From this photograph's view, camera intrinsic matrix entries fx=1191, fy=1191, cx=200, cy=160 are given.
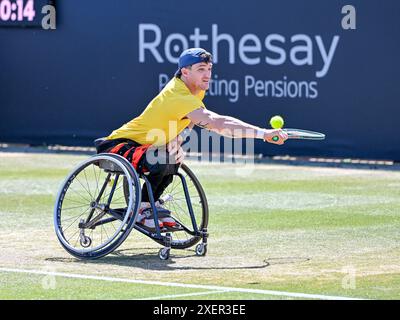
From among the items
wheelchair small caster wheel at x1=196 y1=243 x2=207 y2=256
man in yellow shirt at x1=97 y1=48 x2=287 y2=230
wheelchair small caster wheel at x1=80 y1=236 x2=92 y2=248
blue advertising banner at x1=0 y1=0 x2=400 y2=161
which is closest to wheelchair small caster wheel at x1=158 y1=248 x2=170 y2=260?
man in yellow shirt at x1=97 y1=48 x2=287 y2=230

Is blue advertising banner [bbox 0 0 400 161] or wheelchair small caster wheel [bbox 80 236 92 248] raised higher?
blue advertising banner [bbox 0 0 400 161]

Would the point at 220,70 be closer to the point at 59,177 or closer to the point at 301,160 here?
the point at 301,160

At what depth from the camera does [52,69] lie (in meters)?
18.5

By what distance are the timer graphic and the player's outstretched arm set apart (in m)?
9.83

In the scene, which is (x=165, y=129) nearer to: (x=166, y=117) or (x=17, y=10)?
(x=166, y=117)

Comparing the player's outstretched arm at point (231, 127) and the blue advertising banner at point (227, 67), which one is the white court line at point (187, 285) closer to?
the player's outstretched arm at point (231, 127)

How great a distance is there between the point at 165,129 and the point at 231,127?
2.10 ft

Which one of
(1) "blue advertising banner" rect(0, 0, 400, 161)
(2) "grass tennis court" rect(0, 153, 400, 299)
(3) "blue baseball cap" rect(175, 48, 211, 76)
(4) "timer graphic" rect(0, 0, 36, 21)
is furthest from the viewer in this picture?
(4) "timer graphic" rect(0, 0, 36, 21)

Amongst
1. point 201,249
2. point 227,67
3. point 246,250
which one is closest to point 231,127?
point 201,249

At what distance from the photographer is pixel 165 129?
922cm

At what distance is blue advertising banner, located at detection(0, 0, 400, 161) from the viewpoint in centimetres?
1588

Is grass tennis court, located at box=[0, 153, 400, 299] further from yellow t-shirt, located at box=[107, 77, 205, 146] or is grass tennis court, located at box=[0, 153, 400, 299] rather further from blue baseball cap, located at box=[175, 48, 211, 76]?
blue baseball cap, located at box=[175, 48, 211, 76]
